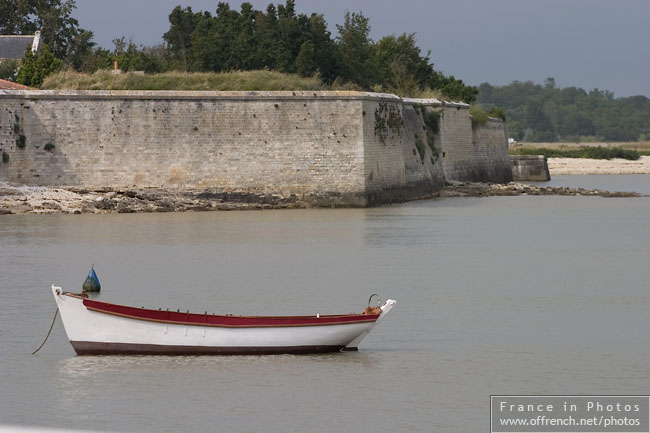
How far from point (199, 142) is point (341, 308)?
13917 mm

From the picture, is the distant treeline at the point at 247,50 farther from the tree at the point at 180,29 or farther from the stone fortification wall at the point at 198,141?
the stone fortification wall at the point at 198,141

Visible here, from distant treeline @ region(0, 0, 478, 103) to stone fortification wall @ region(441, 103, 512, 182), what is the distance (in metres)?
1.60

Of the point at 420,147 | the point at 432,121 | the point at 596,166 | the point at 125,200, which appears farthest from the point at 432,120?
the point at 596,166

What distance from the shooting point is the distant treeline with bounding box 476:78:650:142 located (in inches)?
4815

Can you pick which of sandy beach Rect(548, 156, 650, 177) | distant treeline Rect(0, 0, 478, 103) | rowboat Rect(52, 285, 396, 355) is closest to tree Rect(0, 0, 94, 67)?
distant treeline Rect(0, 0, 478, 103)

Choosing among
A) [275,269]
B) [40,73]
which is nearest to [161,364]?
[275,269]

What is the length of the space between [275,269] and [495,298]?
3.92 m

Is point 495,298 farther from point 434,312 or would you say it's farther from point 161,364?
point 161,364

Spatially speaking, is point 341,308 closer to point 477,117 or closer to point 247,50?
point 247,50

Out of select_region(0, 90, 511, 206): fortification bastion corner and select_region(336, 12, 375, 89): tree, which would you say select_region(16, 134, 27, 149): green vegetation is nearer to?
select_region(0, 90, 511, 206): fortification bastion corner

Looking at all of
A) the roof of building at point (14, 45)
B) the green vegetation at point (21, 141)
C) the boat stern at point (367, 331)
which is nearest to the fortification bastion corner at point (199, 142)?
the green vegetation at point (21, 141)

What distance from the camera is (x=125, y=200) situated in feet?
87.2

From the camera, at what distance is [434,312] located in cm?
1380

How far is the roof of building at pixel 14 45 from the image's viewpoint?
4006cm
